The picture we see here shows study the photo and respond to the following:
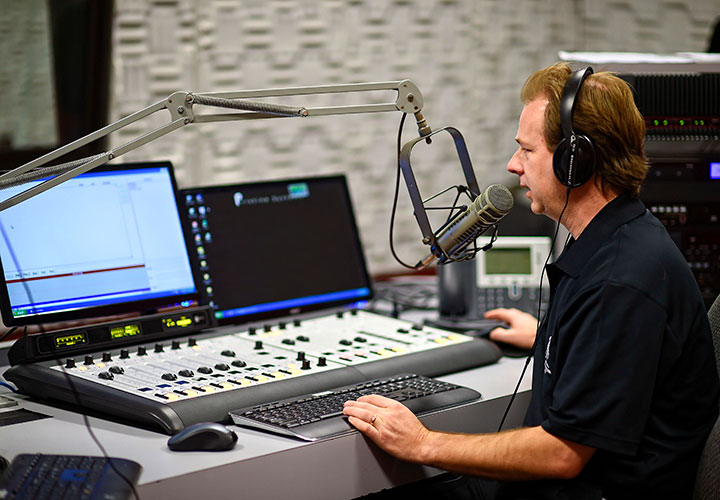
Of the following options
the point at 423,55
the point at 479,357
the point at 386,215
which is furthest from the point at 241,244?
the point at 423,55

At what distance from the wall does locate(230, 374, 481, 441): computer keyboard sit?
0.67 m

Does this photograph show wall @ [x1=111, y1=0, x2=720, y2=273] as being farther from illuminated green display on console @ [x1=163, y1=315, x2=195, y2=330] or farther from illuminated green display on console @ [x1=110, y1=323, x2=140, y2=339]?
illuminated green display on console @ [x1=110, y1=323, x2=140, y2=339]

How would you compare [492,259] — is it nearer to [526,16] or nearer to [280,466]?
[280,466]

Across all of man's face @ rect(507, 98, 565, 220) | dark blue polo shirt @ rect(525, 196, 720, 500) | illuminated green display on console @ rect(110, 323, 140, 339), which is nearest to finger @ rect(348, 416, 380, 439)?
dark blue polo shirt @ rect(525, 196, 720, 500)

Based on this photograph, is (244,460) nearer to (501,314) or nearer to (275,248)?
(275,248)

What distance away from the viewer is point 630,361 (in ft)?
4.97

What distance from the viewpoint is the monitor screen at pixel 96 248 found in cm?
198

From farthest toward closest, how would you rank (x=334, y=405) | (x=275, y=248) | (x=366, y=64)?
(x=366, y=64), (x=275, y=248), (x=334, y=405)

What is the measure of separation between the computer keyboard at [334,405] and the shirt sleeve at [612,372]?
0.32 m

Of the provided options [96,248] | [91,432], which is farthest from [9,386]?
[91,432]

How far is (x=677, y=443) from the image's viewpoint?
Result: 1628 millimetres

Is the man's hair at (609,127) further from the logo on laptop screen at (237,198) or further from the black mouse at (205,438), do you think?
the logo on laptop screen at (237,198)

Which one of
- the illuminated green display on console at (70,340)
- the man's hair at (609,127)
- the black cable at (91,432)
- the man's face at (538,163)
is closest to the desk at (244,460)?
the black cable at (91,432)

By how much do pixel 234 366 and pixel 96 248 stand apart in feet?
1.49
